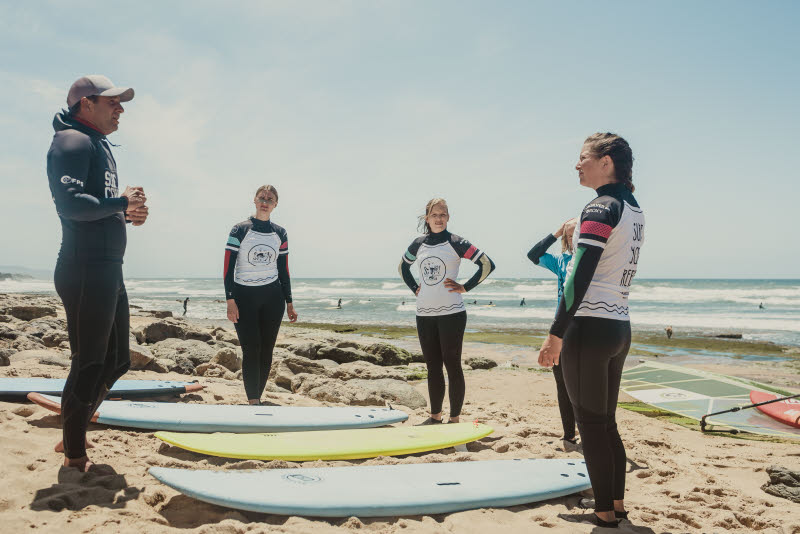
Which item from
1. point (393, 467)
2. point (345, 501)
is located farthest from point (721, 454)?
point (345, 501)

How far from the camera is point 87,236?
8.27ft

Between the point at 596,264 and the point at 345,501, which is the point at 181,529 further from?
the point at 596,264

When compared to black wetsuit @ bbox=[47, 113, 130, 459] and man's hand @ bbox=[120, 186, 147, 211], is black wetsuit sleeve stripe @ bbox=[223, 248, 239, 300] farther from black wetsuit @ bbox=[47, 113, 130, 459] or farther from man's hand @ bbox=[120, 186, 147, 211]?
man's hand @ bbox=[120, 186, 147, 211]

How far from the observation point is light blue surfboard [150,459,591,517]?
7.69 ft

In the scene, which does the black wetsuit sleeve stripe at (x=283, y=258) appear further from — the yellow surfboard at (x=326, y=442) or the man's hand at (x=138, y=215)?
the man's hand at (x=138, y=215)

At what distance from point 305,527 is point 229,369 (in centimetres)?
523

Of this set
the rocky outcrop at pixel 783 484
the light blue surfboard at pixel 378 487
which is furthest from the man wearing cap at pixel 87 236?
the rocky outcrop at pixel 783 484

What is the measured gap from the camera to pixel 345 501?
2396 mm

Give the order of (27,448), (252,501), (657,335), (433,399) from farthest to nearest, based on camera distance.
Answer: (657,335) → (433,399) → (27,448) → (252,501)

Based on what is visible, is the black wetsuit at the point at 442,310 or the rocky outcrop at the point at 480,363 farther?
the rocky outcrop at the point at 480,363

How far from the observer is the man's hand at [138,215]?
2580mm

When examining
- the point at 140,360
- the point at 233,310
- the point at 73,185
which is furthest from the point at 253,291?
the point at 140,360

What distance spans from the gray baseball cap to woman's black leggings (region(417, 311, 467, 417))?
110 inches

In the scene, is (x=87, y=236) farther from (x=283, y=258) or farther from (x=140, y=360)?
(x=140, y=360)
